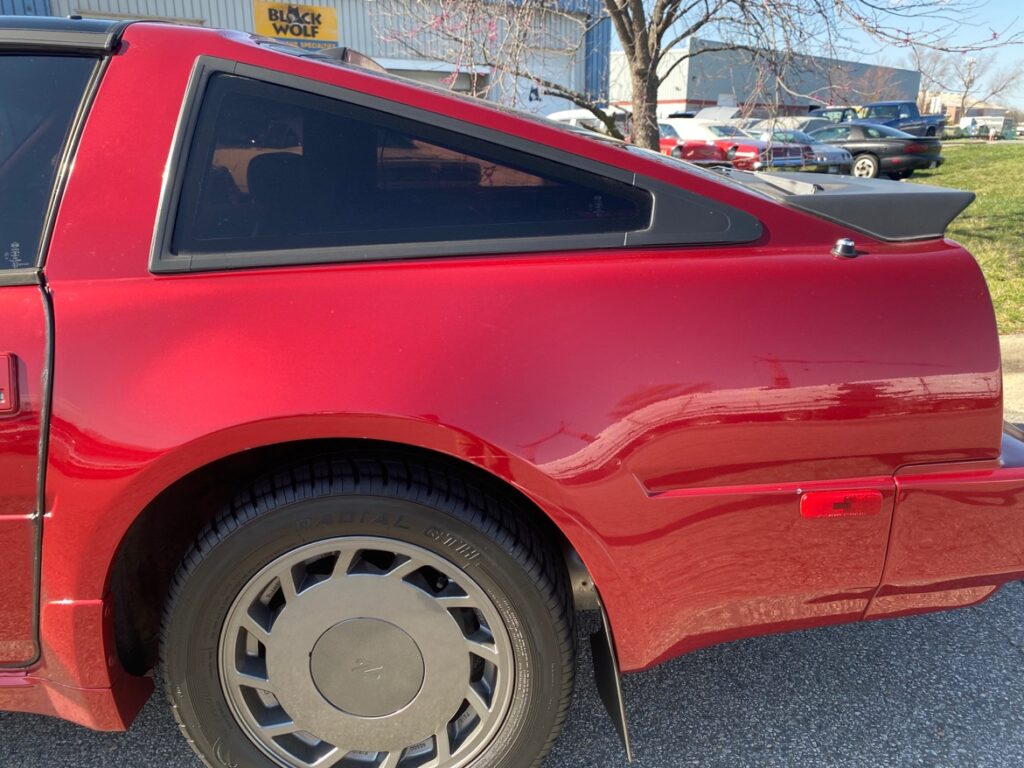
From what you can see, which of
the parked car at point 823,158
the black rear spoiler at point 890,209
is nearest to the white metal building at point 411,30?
the black rear spoiler at point 890,209

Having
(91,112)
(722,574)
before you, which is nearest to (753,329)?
(722,574)

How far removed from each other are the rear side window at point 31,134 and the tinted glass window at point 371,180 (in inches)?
12.2

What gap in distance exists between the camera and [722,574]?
169cm

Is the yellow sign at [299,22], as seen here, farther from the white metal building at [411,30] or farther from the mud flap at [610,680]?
the mud flap at [610,680]

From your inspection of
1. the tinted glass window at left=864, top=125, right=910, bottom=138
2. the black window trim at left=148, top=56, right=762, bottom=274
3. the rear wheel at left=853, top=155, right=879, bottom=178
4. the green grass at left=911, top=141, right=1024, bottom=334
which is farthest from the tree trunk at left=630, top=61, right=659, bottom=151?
the tinted glass window at left=864, top=125, right=910, bottom=138

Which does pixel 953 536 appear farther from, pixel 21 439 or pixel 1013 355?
pixel 1013 355

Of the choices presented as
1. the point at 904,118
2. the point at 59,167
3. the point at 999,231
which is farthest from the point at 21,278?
the point at 904,118

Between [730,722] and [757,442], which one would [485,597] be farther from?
[730,722]

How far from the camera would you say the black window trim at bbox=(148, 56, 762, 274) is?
1.57 m

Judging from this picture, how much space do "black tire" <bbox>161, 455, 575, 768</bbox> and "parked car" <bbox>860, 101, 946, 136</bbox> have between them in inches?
950

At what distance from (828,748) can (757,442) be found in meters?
0.99

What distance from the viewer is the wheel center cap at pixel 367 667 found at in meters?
1.69

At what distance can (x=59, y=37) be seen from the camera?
165cm

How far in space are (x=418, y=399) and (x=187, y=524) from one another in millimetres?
755
